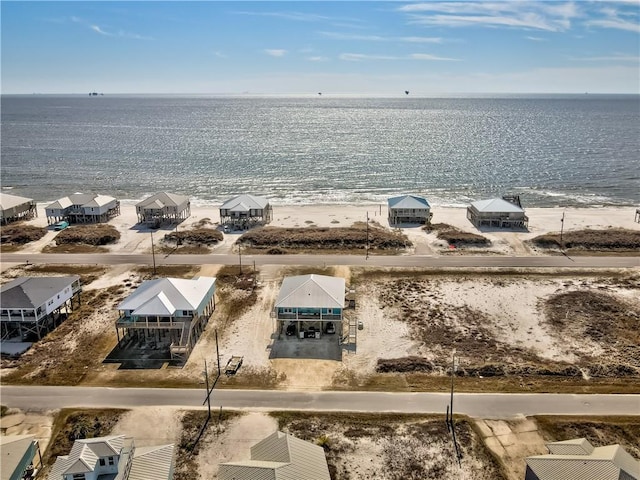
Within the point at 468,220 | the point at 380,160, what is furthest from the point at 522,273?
the point at 380,160

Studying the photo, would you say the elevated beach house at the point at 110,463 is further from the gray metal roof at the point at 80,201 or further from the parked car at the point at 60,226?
the gray metal roof at the point at 80,201

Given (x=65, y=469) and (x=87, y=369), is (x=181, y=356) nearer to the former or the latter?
(x=87, y=369)

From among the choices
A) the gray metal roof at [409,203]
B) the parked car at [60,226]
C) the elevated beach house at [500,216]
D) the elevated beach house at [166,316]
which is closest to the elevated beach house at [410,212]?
the gray metal roof at [409,203]

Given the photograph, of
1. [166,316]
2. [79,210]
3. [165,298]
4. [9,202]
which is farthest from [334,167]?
[166,316]

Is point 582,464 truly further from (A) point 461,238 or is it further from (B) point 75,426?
(A) point 461,238

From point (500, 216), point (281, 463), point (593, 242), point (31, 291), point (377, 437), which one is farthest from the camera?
point (500, 216)
